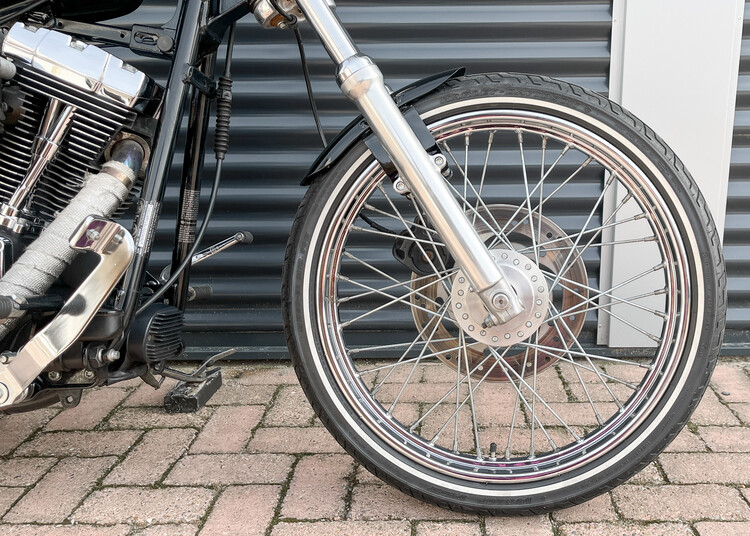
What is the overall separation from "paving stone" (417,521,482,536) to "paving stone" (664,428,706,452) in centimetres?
66

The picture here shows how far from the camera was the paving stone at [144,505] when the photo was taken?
4.90ft

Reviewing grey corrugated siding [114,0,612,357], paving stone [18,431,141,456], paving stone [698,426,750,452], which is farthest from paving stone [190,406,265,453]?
paving stone [698,426,750,452]

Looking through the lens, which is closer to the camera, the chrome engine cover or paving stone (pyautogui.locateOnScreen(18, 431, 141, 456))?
the chrome engine cover

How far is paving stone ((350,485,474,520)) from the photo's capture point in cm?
148

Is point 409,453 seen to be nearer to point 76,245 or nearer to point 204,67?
point 76,245

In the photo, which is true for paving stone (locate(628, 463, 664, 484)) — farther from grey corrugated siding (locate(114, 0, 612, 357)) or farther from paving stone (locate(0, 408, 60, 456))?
paving stone (locate(0, 408, 60, 456))

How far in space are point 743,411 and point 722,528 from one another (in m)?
0.70

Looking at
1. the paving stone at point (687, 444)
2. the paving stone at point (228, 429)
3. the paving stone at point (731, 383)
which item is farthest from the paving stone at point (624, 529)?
the paving stone at point (228, 429)

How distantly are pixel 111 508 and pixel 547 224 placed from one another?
4.35 feet

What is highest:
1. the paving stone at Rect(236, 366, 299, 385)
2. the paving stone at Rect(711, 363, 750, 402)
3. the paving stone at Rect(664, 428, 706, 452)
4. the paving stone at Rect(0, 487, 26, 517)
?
the paving stone at Rect(711, 363, 750, 402)

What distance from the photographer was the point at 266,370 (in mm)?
2439

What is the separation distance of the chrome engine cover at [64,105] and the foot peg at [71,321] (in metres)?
0.22

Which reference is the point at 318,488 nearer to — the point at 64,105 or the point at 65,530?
the point at 65,530

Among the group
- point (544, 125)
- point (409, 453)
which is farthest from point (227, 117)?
point (409, 453)
